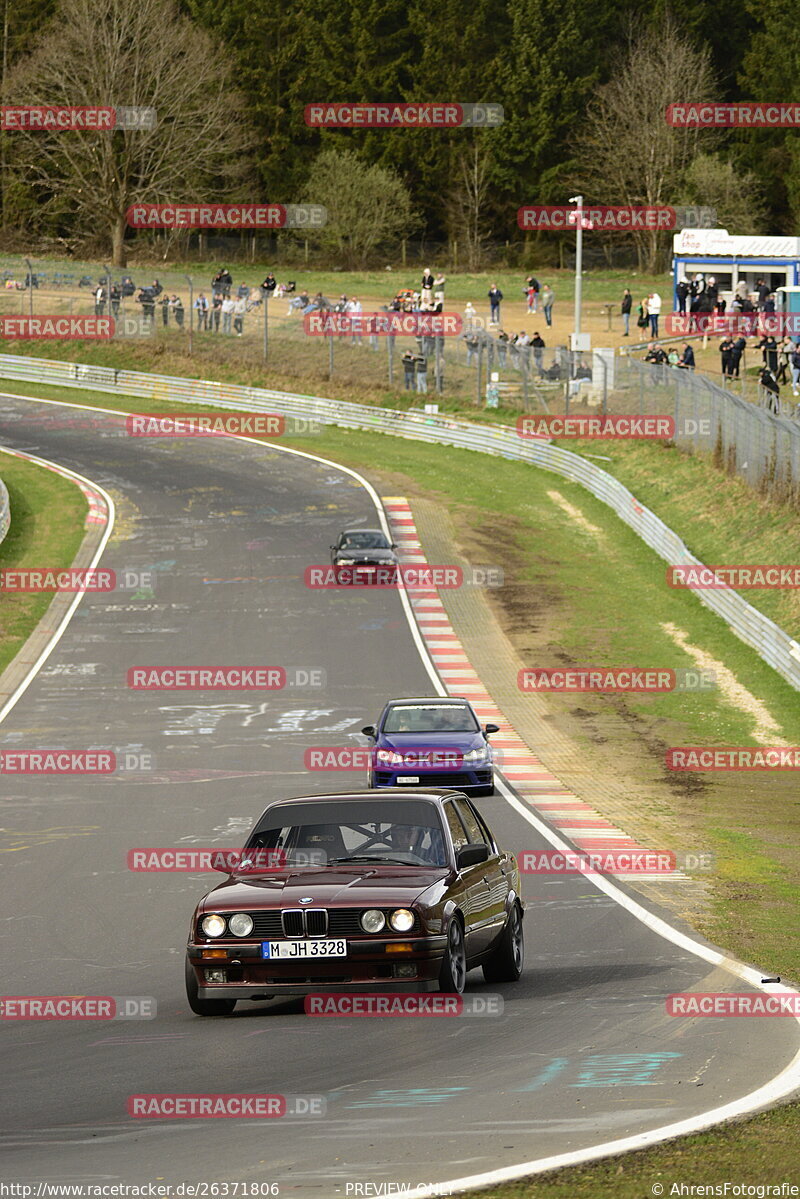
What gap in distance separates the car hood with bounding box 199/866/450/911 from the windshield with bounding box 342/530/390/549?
30348 mm

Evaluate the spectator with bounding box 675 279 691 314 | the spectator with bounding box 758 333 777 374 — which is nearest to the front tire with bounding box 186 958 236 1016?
the spectator with bounding box 758 333 777 374

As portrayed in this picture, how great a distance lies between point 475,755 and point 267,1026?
40.4 ft

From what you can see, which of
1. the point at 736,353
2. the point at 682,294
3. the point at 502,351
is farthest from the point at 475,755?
the point at 682,294

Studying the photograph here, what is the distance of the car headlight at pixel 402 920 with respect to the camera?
1071 centimetres

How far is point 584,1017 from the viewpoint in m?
10.5

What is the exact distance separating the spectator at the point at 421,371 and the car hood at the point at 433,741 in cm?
4075

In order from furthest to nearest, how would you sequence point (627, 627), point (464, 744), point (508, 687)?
point (627, 627), point (508, 687), point (464, 744)

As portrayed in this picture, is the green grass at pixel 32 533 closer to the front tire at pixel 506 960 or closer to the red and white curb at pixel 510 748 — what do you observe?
the red and white curb at pixel 510 748

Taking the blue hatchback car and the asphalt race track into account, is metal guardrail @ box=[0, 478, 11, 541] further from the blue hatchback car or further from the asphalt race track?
the blue hatchback car

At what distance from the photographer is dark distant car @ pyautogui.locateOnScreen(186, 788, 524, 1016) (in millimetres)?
10766

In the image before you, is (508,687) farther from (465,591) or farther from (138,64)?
(138,64)

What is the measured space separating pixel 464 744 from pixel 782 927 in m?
8.65

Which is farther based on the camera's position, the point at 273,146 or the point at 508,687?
the point at 273,146

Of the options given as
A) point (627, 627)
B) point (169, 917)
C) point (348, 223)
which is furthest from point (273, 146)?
point (169, 917)
